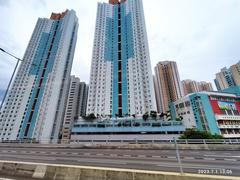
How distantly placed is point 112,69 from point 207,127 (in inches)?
2146

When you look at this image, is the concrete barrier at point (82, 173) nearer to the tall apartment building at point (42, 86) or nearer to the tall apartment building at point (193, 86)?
the tall apartment building at point (42, 86)

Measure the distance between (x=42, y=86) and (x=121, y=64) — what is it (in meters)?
50.3

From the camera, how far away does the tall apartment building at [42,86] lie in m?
68.8

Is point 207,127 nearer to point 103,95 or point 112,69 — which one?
point 103,95

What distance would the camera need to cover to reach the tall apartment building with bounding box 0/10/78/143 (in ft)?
226

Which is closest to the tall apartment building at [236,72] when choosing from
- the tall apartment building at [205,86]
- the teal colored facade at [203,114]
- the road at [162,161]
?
the tall apartment building at [205,86]

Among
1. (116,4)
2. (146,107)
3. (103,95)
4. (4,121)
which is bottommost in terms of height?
(4,121)

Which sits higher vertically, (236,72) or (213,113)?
(236,72)

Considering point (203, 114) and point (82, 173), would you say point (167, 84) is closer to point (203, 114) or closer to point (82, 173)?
point (203, 114)

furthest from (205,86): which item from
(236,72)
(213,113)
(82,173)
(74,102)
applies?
(82,173)

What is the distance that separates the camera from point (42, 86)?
79.6m

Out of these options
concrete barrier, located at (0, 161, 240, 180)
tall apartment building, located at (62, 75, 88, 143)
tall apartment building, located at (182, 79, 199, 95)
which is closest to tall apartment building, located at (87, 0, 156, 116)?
tall apartment building, located at (62, 75, 88, 143)

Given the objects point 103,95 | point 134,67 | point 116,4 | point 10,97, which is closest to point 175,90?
point 134,67

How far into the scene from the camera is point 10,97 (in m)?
76.0
